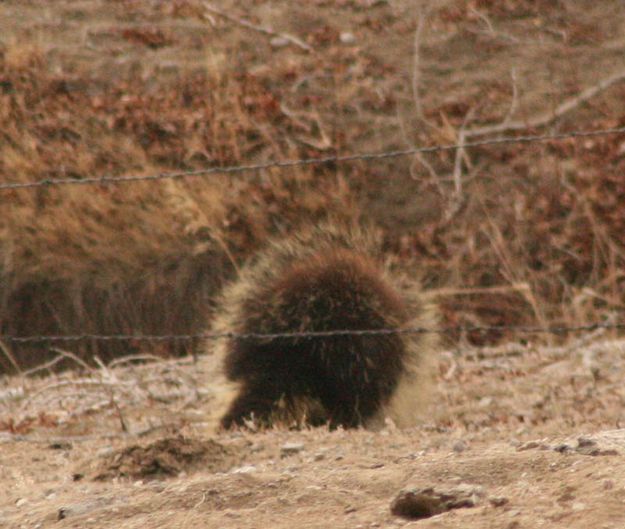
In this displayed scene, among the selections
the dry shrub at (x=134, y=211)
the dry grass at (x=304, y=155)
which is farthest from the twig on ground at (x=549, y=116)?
the dry shrub at (x=134, y=211)

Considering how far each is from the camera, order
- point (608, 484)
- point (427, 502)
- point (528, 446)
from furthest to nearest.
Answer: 1. point (528, 446)
2. point (427, 502)
3. point (608, 484)

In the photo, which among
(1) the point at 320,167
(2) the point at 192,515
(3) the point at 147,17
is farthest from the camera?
(3) the point at 147,17

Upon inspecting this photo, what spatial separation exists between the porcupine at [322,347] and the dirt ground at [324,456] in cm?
21

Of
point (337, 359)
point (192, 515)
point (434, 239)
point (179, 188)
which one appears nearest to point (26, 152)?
point (179, 188)

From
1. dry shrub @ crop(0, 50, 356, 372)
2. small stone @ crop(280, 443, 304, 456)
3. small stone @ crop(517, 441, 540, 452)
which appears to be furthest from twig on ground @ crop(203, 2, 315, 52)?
small stone @ crop(517, 441, 540, 452)

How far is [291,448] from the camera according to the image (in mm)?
4457

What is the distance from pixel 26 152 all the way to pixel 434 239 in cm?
328

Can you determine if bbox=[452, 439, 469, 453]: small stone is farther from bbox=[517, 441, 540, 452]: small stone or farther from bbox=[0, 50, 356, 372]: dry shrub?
bbox=[0, 50, 356, 372]: dry shrub

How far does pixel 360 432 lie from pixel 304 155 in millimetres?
5269

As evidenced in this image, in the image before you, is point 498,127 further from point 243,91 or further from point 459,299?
point 243,91

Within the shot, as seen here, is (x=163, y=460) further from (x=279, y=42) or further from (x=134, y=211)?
(x=279, y=42)

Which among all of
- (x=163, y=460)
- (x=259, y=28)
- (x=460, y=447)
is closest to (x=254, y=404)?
(x=163, y=460)

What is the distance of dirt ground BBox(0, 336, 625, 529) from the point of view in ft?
10.1

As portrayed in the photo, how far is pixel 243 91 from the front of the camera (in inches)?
411
